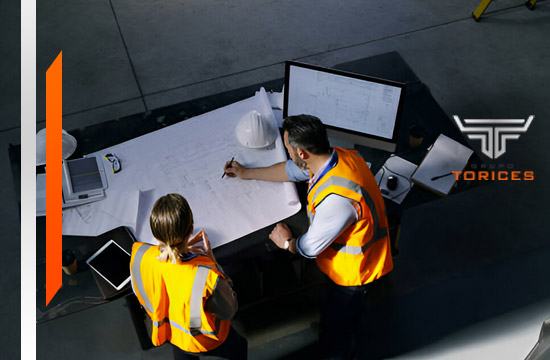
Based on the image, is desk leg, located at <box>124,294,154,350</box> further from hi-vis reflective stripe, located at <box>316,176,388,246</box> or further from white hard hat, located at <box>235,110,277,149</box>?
hi-vis reflective stripe, located at <box>316,176,388,246</box>

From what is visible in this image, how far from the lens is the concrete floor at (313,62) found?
311 cm

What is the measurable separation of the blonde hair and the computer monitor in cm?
99

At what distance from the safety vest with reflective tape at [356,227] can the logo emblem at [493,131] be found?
6.42 ft

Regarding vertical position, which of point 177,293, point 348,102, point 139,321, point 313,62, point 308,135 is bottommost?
point 139,321

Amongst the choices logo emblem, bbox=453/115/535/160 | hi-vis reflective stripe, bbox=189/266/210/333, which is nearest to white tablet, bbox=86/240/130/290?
hi-vis reflective stripe, bbox=189/266/210/333

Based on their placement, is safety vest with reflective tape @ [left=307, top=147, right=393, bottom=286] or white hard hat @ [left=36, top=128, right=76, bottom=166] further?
white hard hat @ [left=36, top=128, right=76, bottom=166]

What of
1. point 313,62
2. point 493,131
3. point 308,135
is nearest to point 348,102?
point 308,135

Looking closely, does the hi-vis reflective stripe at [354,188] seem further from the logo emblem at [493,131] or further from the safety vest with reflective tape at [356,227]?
the logo emblem at [493,131]

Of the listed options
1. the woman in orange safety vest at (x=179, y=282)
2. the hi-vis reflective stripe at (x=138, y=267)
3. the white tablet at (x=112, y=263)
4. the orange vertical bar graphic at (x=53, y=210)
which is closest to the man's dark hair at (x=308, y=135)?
the woman in orange safety vest at (x=179, y=282)

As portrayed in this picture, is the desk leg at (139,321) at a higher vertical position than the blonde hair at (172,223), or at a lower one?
lower

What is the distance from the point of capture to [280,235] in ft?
7.66

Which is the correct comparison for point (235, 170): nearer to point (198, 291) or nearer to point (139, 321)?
point (198, 291)

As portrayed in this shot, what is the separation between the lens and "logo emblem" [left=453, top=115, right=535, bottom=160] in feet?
12.7

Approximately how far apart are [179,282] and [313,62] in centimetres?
303
